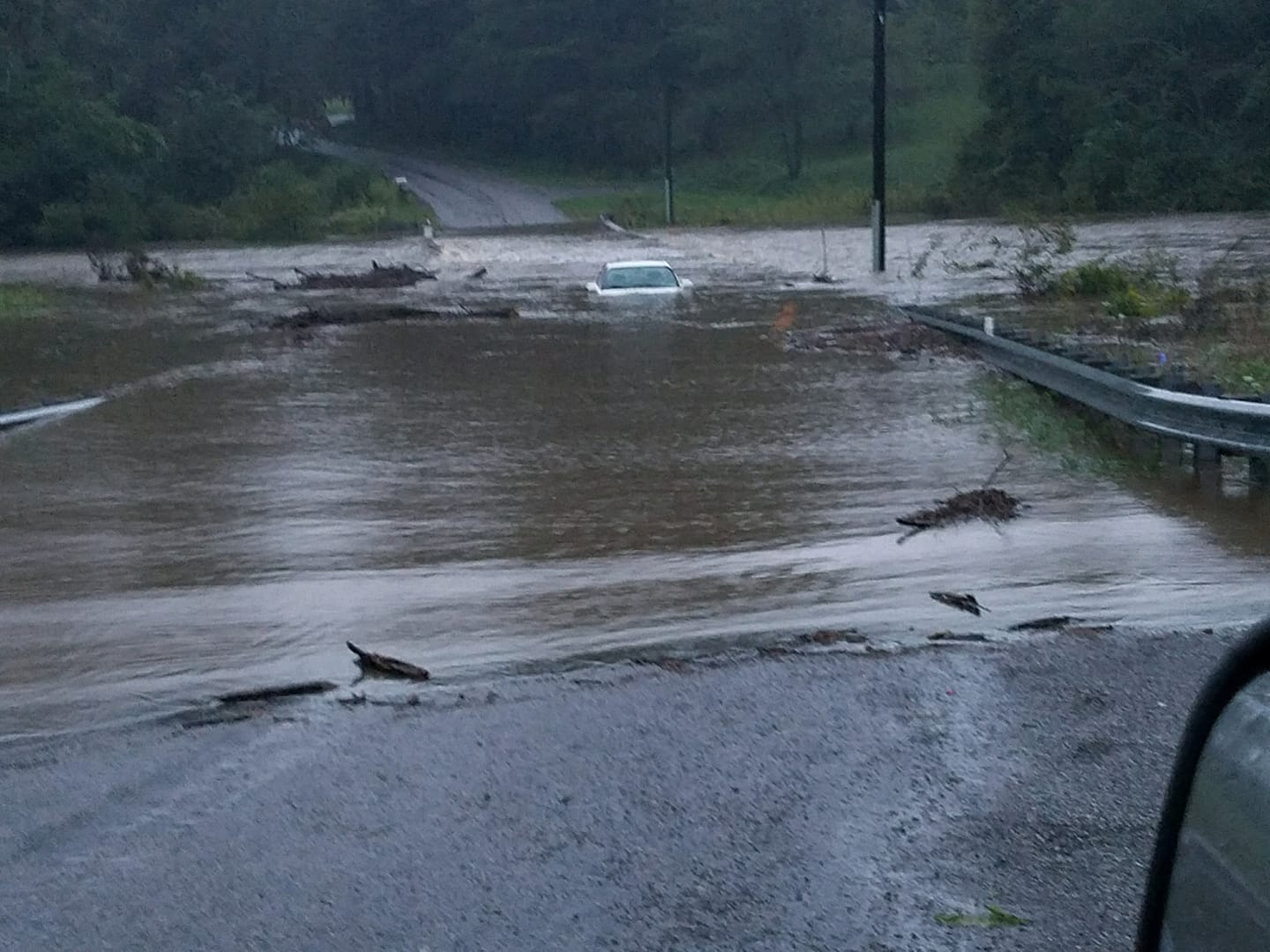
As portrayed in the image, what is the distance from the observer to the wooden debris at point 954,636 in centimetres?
805

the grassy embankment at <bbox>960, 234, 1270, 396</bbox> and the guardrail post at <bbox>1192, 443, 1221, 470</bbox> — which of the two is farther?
the grassy embankment at <bbox>960, 234, 1270, 396</bbox>

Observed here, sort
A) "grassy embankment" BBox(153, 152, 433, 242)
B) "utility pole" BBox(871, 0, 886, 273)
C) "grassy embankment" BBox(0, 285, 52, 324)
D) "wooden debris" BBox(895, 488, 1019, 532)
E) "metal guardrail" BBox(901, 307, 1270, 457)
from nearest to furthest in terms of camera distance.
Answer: "metal guardrail" BBox(901, 307, 1270, 457) < "wooden debris" BBox(895, 488, 1019, 532) < "grassy embankment" BBox(0, 285, 52, 324) < "utility pole" BBox(871, 0, 886, 273) < "grassy embankment" BBox(153, 152, 433, 242)

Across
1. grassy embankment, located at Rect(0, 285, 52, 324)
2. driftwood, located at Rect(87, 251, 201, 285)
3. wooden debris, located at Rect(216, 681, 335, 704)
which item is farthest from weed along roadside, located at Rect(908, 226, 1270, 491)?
grassy embankment, located at Rect(0, 285, 52, 324)

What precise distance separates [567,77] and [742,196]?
61.6 feet

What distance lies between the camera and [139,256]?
39.4 meters

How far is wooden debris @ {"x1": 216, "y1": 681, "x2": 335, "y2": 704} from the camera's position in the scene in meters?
7.69

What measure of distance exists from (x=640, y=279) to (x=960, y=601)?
→ 2008 cm

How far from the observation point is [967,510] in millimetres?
11141

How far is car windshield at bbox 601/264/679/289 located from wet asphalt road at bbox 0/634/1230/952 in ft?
68.6

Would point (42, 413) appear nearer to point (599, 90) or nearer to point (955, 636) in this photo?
point (955, 636)

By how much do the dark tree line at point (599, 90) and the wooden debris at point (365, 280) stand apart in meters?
29.6

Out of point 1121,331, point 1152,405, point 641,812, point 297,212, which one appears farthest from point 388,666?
point 297,212

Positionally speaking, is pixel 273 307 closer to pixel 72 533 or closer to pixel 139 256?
pixel 139 256

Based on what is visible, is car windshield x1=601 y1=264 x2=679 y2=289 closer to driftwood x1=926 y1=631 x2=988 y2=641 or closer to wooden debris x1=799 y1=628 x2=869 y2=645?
wooden debris x1=799 y1=628 x2=869 y2=645
